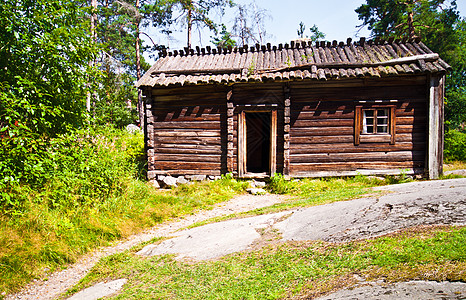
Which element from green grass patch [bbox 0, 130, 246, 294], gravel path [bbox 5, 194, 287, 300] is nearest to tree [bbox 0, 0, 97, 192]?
green grass patch [bbox 0, 130, 246, 294]

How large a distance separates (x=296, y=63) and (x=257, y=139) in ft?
12.8

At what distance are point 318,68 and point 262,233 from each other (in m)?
7.13

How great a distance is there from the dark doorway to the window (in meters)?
4.01

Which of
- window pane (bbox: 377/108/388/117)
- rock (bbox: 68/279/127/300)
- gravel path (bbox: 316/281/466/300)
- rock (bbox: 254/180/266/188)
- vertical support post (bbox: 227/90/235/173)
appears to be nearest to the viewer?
gravel path (bbox: 316/281/466/300)

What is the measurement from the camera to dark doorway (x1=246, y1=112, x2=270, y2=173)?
13.1m

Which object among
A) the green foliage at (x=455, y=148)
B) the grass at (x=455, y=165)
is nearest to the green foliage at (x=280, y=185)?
the grass at (x=455, y=165)

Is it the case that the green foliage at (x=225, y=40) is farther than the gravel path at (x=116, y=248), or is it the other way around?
the green foliage at (x=225, y=40)

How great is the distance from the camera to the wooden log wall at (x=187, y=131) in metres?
10.6

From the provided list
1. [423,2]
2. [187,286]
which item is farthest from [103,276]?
[423,2]

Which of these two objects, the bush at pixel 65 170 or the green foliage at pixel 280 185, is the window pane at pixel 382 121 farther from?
the bush at pixel 65 170

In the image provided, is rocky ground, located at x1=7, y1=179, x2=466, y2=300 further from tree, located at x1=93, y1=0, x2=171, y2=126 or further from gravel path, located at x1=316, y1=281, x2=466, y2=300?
tree, located at x1=93, y1=0, x2=171, y2=126

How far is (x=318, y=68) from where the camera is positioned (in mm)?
10062

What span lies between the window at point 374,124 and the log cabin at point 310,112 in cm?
3

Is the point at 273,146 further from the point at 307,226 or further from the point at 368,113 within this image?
the point at 307,226
